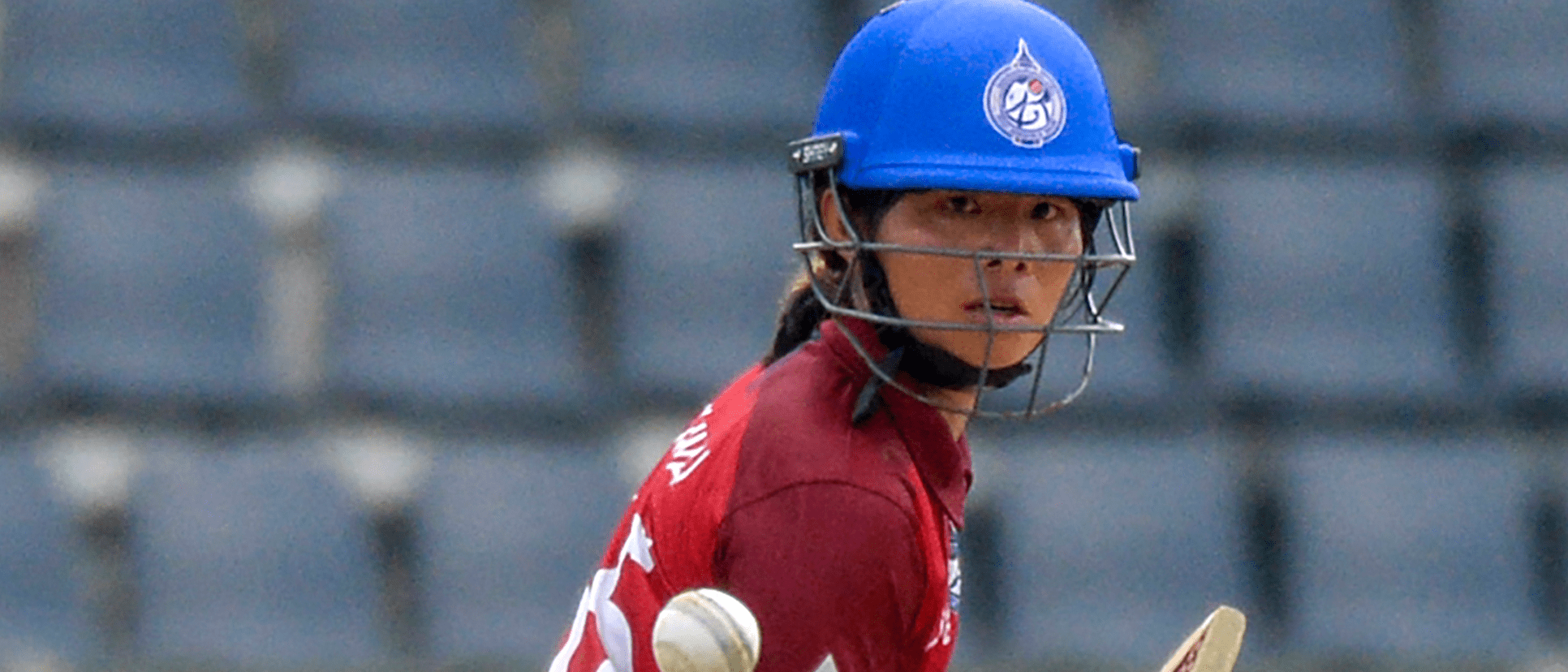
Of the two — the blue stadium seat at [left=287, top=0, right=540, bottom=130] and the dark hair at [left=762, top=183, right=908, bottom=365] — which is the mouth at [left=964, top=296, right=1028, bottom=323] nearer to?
the dark hair at [left=762, top=183, right=908, bottom=365]

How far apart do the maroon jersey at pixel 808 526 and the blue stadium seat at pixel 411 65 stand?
3.29 metres

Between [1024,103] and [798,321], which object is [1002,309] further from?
[798,321]

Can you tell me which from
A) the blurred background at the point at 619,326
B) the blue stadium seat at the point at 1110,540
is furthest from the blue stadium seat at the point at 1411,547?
the blue stadium seat at the point at 1110,540

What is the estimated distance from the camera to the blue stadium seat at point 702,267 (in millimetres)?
5328

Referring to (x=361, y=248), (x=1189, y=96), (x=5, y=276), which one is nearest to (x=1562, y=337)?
(x=1189, y=96)

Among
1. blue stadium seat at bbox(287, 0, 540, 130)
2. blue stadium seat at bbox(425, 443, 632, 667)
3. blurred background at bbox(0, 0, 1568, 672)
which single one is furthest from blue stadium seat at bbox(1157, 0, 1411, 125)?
blue stadium seat at bbox(425, 443, 632, 667)

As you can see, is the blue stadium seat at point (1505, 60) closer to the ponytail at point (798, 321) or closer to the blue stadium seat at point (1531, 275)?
the blue stadium seat at point (1531, 275)

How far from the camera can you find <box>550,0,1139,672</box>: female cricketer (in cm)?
217

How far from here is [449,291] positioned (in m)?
5.35

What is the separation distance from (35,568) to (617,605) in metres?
3.00

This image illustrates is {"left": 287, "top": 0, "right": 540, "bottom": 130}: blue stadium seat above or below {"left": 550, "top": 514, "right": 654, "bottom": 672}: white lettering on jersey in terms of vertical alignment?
Result: above

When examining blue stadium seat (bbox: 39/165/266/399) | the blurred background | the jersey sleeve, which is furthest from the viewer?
blue stadium seat (bbox: 39/165/266/399)

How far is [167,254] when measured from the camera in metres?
5.35

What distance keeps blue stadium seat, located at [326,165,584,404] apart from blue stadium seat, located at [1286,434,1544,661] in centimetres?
160
